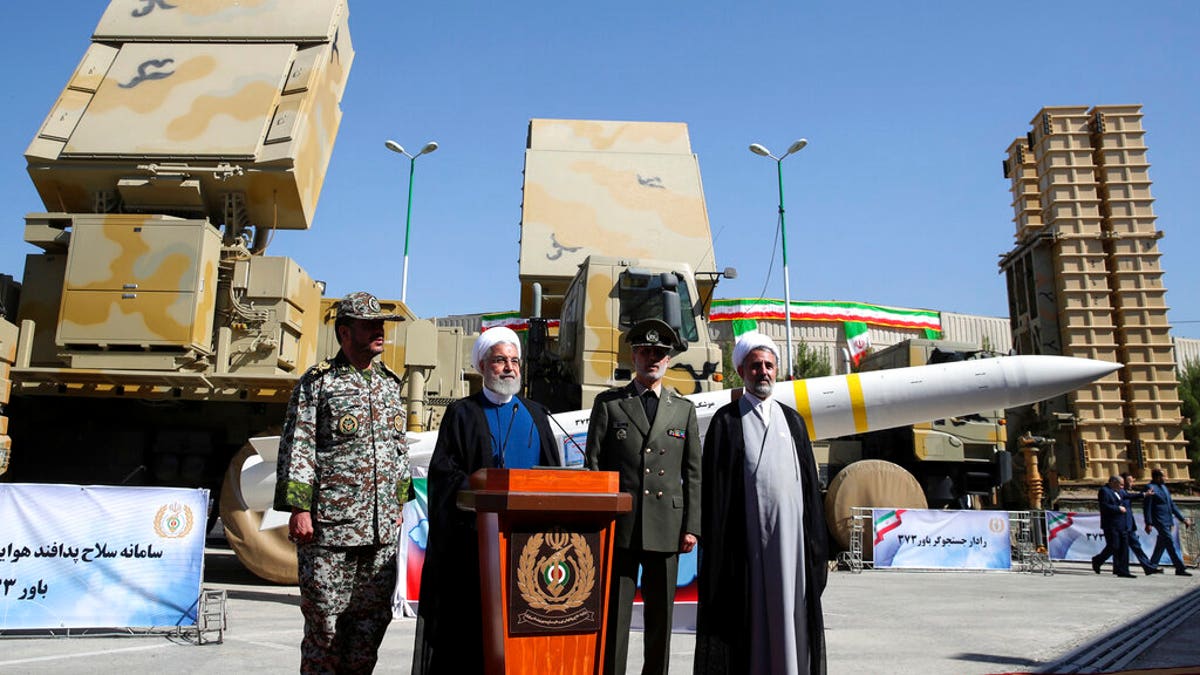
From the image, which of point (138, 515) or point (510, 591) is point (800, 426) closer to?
point (510, 591)

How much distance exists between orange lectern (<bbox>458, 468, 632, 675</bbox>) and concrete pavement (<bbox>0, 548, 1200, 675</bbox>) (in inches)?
66.5

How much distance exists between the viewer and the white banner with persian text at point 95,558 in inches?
188

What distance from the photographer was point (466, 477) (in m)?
2.88

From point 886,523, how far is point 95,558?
778 cm

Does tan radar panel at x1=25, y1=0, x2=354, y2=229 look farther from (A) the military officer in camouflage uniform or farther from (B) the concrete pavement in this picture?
(A) the military officer in camouflage uniform

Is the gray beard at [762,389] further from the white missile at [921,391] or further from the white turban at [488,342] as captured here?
the white missile at [921,391]

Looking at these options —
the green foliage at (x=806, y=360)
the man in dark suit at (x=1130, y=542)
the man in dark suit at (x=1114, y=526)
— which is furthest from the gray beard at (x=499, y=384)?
the green foliage at (x=806, y=360)

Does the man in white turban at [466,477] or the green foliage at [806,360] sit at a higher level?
the green foliage at [806,360]

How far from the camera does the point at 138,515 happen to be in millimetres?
5117

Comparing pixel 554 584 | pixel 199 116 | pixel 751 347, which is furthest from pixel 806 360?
pixel 554 584

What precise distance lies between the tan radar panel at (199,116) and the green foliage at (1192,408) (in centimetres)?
2486

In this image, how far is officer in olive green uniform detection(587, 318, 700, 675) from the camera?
124 inches

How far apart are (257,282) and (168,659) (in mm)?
4259

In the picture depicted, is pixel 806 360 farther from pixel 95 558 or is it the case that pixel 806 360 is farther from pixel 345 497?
pixel 345 497
